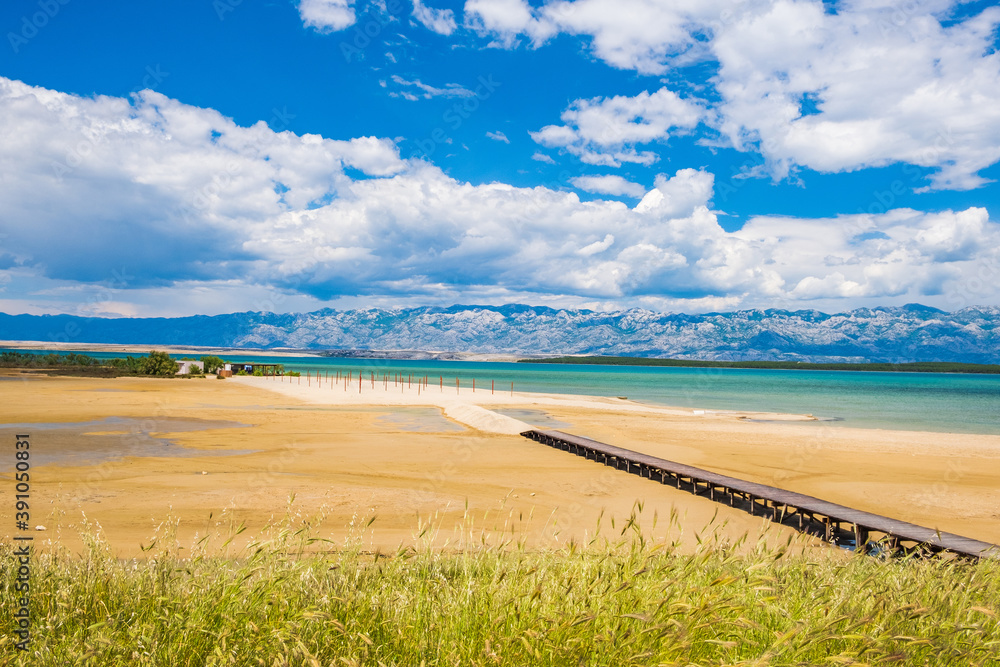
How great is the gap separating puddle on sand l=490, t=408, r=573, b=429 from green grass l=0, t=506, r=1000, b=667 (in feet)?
87.3

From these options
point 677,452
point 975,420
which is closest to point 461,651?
point 677,452

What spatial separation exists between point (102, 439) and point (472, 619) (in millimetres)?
22325

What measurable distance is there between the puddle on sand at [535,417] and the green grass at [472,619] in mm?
26618

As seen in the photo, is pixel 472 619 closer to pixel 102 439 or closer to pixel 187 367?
pixel 102 439

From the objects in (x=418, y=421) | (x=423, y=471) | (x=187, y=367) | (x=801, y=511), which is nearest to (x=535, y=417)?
(x=418, y=421)

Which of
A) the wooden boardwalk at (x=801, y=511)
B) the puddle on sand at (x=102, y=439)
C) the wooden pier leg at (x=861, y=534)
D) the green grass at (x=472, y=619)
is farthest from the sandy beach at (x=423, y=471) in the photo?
the wooden pier leg at (x=861, y=534)

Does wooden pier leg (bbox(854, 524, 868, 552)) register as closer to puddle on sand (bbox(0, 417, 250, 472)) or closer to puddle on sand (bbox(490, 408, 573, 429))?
puddle on sand (bbox(0, 417, 250, 472))

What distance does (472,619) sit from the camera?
3957 millimetres

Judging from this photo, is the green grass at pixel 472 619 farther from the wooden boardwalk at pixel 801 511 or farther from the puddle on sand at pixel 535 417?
the puddle on sand at pixel 535 417

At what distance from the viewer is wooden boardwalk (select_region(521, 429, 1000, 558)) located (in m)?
9.88

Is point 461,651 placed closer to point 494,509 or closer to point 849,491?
point 494,509

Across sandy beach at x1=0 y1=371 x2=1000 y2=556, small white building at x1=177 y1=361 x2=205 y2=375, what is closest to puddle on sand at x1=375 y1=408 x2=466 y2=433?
sandy beach at x1=0 y1=371 x2=1000 y2=556

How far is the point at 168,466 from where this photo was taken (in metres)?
16.6

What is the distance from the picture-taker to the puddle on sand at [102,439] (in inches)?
694
